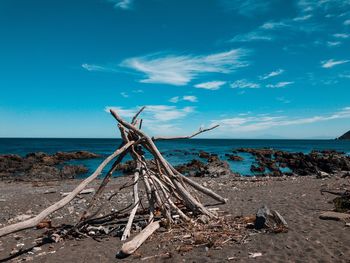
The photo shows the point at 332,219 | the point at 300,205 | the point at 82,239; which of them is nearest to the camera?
the point at 82,239

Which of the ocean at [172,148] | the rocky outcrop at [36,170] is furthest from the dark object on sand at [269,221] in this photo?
the rocky outcrop at [36,170]

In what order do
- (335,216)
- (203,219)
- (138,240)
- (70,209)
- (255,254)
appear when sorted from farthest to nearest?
(70,209) < (335,216) < (203,219) < (138,240) < (255,254)

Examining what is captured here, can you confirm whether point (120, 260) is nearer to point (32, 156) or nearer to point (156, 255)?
point (156, 255)

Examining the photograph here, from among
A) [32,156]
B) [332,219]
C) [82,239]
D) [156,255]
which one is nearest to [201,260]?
[156,255]

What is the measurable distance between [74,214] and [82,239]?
3467 millimetres

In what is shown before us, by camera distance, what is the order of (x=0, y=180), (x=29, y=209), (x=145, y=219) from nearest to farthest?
(x=145, y=219)
(x=29, y=209)
(x=0, y=180)

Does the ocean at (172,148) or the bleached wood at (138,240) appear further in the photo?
the ocean at (172,148)

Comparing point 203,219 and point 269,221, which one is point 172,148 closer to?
point 203,219

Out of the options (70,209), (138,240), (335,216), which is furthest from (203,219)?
(70,209)

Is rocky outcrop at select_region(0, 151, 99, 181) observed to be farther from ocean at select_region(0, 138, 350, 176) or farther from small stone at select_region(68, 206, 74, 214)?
small stone at select_region(68, 206, 74, 214)

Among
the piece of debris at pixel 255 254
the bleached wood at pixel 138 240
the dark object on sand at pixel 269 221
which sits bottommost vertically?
the piece of debris at pixel 255 254

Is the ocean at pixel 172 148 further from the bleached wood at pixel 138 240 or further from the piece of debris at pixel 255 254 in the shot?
the piece of debris at pixel 255 254

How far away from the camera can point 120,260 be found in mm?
7062

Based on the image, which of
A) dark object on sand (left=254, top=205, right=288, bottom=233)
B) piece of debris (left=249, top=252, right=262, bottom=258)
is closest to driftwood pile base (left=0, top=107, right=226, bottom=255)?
dark object on sand (left=254, top=205, right=288, bottom=233)
